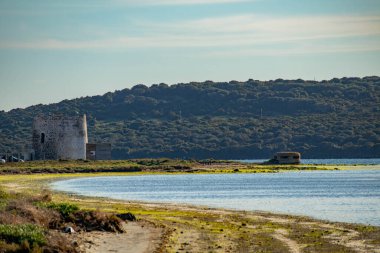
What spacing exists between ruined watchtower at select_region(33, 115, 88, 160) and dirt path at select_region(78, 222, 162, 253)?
7757 centimetres

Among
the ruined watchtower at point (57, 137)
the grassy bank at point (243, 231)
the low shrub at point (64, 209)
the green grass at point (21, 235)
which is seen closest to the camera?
the green grass at point (21, 235)

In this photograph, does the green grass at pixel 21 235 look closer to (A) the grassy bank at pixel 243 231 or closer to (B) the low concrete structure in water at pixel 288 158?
(A) the grassy bank at pixel 243 231

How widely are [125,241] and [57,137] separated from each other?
81767 millimetres

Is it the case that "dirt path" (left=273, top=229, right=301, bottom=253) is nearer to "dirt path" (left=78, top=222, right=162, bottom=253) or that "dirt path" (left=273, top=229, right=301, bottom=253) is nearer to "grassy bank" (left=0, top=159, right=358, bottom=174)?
"dirt path" (left=78, top=222, right=162, bottom=253)

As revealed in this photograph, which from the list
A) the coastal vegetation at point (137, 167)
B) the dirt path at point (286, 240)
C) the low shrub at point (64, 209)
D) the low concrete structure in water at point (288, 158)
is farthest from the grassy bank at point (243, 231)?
the low concrete structure in water at point (288, 158)

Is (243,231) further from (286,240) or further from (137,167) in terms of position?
(137,167)

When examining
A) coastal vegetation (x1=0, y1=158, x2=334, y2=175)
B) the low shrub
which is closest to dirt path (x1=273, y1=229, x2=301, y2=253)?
the low shrub

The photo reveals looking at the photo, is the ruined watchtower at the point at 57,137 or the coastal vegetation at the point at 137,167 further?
the ruined watchtower at the point at 57,137

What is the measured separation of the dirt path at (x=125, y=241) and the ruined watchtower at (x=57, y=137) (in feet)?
255

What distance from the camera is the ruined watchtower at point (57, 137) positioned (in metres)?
111

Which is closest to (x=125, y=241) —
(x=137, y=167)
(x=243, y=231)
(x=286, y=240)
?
(x=286, y=240)

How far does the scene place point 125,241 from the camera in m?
30.8

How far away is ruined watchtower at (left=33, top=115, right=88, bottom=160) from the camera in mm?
111125

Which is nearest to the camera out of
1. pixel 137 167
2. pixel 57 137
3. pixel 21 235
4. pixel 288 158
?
pixel 21 235
